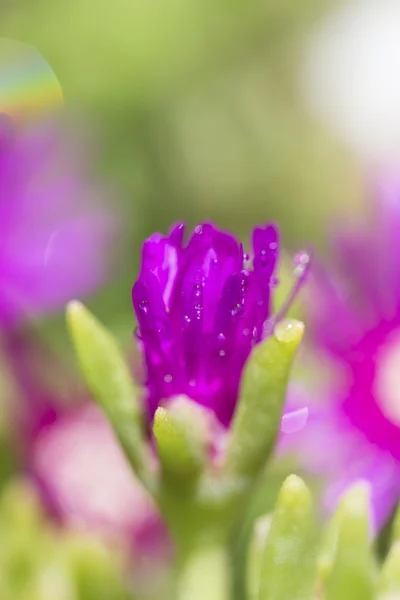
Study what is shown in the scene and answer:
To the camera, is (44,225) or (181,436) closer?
(181,436)

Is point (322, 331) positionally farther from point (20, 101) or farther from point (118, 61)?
point (118, 61)

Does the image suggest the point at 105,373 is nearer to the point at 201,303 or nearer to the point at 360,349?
the point at 201,303

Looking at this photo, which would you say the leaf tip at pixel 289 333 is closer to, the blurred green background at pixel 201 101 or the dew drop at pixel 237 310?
the dew drop at pixel 237 310

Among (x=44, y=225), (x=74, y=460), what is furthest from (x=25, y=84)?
(x=74, y=460)

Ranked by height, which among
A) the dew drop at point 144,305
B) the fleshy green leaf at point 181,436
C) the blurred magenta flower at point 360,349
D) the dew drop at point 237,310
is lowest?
the blurred magenta flower at point 360,349

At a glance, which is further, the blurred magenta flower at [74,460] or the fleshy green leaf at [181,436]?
the blurred magenta flower at [74,460]

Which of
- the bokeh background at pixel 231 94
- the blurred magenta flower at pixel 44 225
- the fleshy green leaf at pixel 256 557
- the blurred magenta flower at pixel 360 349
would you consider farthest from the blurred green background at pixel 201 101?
the fleshy green leaf at pixel 256 557

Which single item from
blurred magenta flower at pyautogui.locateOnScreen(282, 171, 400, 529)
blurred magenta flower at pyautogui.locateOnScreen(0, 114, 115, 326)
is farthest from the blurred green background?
blurred magenta flower at pyautogui.locateOnScreen(282, 171, 400, 529)

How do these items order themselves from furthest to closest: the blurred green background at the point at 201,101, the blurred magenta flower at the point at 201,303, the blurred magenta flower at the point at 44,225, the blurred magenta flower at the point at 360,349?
1. the blurred green background at the point at 201,101
2. the blurred magenta flower at the point at 44,225
3. the blurred magenta flower at the point at 360,349
4. the blurred magenta flower at the point at 201,303
